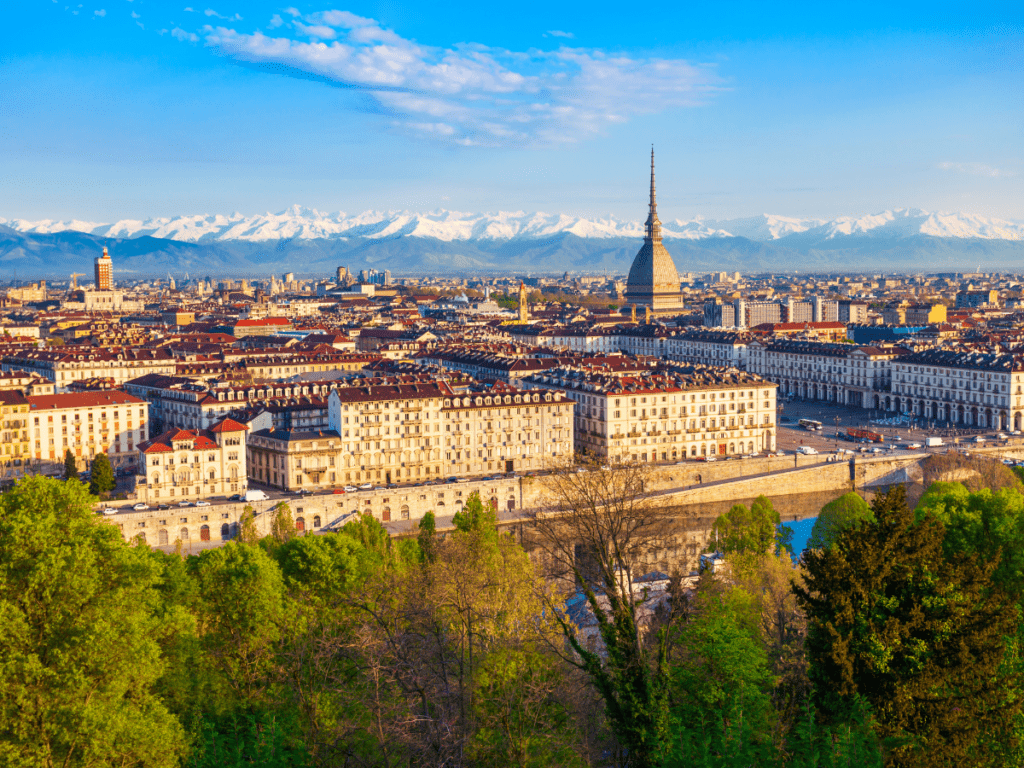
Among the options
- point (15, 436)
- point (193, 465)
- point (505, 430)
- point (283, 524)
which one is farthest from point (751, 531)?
point (15, 436)

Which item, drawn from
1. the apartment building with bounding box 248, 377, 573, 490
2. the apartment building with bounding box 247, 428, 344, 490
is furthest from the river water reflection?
the apartment building with bounding box 247, 428, 344, 490

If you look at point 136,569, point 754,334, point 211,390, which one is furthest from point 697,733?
point 754,334

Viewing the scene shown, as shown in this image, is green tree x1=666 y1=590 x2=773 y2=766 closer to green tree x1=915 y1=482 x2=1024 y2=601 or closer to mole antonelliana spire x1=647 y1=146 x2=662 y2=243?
green tree x1=915 y1=482 x2=1024 y2=601

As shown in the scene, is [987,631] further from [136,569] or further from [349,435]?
[349,435]

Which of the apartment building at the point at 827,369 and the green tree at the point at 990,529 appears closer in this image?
the green tree at the point at 990,529

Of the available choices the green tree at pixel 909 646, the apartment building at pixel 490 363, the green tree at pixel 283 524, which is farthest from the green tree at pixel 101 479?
the green tree at pixel 909 646

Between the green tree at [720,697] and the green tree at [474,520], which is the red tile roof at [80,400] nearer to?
the green tree at [474,520]
